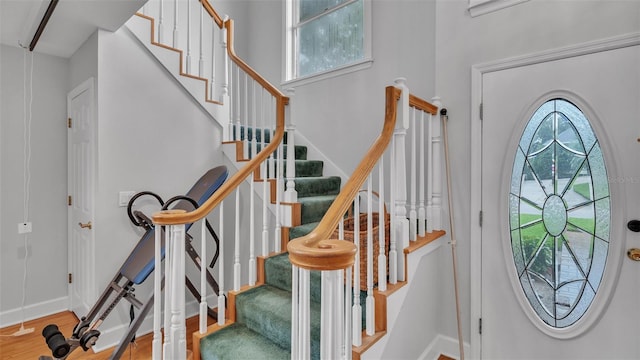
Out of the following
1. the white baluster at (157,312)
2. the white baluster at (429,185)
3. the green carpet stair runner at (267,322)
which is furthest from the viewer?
the white baluster at (429,185)

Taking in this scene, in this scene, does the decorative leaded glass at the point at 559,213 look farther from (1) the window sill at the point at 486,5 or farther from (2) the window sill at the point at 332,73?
(2) the window sill at the point at 332,73

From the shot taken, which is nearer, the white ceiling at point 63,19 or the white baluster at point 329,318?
the white baluster at point 329,318

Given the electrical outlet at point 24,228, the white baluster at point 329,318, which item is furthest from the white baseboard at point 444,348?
the electrical outlet at point 24,228

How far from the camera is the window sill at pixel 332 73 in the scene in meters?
3.16

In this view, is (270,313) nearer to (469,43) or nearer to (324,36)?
(469,43)

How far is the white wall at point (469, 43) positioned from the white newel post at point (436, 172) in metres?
0.09

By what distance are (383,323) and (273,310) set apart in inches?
26.9

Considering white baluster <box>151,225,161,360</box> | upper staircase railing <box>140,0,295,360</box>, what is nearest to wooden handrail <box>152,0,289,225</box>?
upper staircase railing <box>140,0,295,360</box>

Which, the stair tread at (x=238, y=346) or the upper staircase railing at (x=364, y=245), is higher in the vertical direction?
the upper staircase railing at (x=364, y=245)

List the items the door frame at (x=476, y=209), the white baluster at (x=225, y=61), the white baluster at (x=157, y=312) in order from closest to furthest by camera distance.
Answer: the white baluster at (x=157, y=312)
the door frame at (x=476, y=209)
the white baluster at (x=225, y=61)

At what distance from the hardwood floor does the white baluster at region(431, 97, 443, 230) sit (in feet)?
7.19

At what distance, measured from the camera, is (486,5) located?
2219 mm

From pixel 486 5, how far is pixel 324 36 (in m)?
1.88

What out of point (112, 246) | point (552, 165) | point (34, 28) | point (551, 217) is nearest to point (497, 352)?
point (551, 217)
